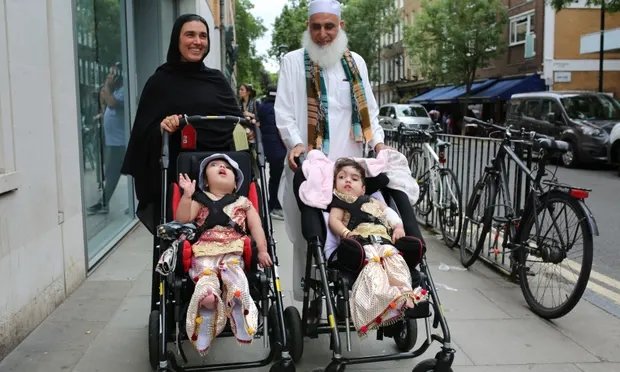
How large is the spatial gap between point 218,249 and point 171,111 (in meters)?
1.08

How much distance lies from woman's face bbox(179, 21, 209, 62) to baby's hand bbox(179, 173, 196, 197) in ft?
2.67

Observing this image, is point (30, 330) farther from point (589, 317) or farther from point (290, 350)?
point (589, 317)

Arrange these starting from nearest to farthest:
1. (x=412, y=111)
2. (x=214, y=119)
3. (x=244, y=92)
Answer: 1. (x=214, y=119)
2. (x=244, y=92)
3. (x=412, y=111)

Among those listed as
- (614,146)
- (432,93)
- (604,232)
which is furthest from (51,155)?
(432,93)

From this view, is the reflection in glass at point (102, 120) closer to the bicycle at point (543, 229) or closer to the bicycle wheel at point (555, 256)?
the bicycle at point (543, 229)

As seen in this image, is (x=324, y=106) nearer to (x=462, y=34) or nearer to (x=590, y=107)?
(x=590, y=107)

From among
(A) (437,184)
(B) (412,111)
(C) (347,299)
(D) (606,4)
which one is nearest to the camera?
(C) (347,299)

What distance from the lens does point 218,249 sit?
10.5ft

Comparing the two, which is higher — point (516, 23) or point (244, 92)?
point (516, 23)

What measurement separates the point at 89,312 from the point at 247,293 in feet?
6.70

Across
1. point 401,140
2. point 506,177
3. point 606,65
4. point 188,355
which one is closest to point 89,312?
point 188,355

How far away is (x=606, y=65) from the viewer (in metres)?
27.1

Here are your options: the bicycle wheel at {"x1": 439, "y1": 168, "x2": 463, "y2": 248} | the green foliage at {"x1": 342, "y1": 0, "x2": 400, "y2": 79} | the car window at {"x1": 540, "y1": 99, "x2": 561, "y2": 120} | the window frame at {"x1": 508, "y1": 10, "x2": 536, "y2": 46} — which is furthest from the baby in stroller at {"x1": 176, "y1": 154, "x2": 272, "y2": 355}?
the green foliage at {"x1": 342, "y1": 0, "x2": 400, "y2": 79}

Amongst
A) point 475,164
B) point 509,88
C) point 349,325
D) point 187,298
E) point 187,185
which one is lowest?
Result: point 349,325
